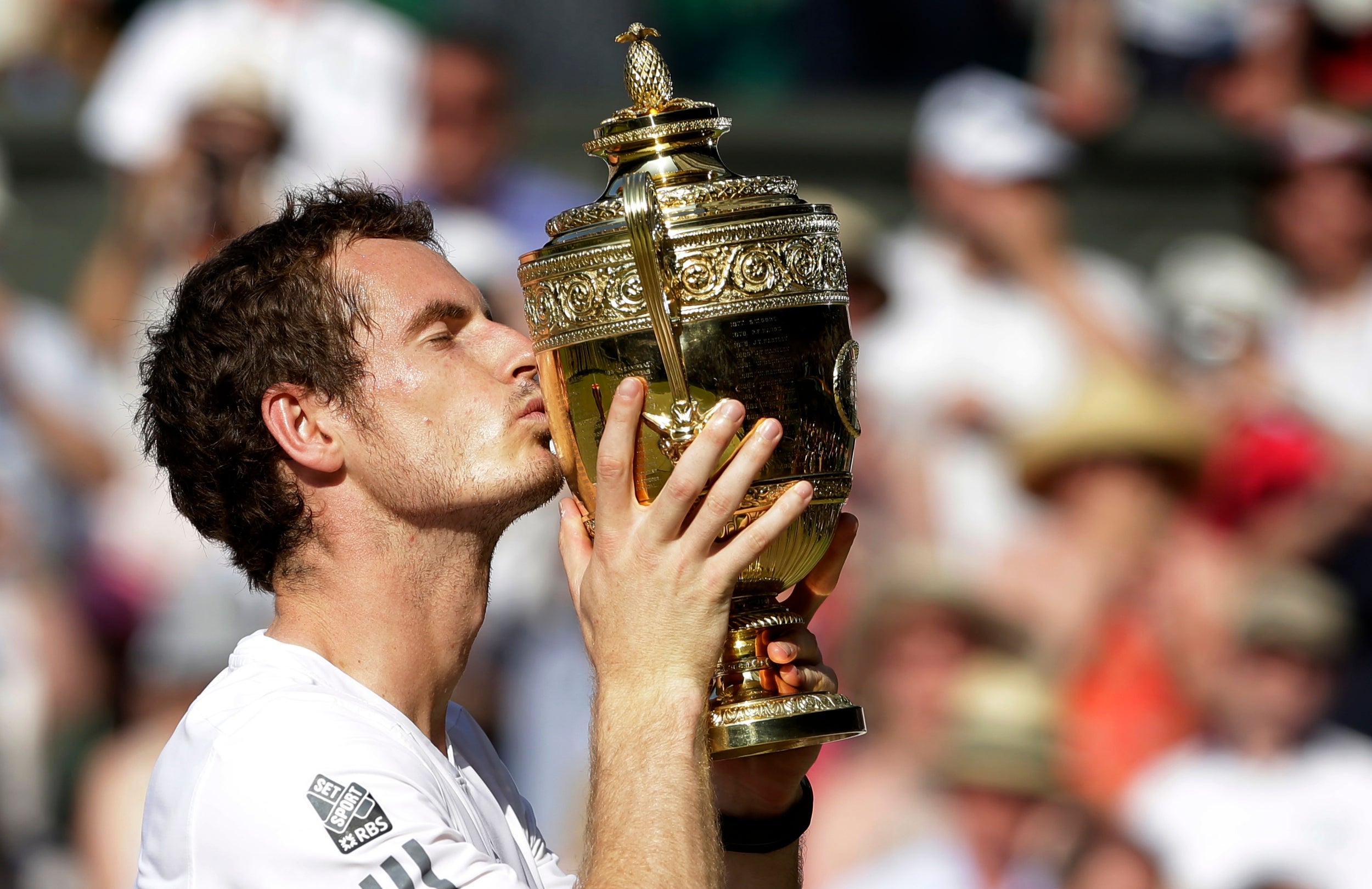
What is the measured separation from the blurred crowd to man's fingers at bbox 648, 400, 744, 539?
11.1 feet

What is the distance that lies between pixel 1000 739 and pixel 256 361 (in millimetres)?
3780

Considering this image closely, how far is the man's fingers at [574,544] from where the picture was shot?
8.95ft

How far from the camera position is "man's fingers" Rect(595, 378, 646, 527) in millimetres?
2467

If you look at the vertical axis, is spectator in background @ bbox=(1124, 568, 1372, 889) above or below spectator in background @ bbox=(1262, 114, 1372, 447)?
below

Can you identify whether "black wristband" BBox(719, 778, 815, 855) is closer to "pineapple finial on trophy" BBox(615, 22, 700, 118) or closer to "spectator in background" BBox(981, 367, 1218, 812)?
"pineapple finial on trophy" BBox(615, 22, 700, 118)

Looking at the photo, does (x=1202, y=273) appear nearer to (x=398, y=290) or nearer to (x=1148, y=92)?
(x=1148, y=92)

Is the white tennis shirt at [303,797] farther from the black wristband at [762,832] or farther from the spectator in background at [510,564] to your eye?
the spectator in background at [510,564]

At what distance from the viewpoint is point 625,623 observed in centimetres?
247

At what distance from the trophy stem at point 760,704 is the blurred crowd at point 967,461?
3.01 meters

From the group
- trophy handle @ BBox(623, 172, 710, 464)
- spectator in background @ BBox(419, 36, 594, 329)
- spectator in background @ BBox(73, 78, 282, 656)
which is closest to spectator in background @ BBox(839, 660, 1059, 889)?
spectator in background @ BBox(419, 36, 594, 329)

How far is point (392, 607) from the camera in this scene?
9.00 feet

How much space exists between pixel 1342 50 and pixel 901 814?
4426 millimetres

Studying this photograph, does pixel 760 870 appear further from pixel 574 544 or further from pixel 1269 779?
pixel 1269 779

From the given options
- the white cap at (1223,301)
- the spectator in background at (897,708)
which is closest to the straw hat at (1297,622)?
the spectator in background at (897,708)
